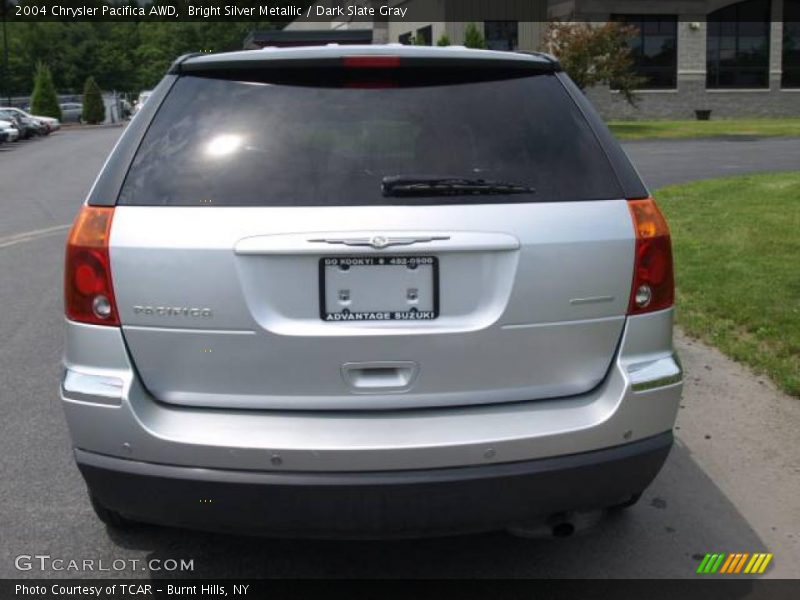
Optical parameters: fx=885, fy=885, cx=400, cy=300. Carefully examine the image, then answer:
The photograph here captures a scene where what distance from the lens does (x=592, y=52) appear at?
34000 mm

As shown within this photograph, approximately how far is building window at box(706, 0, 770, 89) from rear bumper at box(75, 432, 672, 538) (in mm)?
47743

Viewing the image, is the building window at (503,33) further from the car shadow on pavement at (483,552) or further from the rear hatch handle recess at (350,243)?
the rear hatch handle recess at (350,243)

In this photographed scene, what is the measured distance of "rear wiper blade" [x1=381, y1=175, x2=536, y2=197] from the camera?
2715mm

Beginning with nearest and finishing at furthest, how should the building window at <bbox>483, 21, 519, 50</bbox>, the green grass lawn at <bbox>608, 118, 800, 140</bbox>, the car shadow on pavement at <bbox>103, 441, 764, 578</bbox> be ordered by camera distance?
1. the car shadow on pavement at <bbox>103, 441, 764, 578</bbox>
2. the green grass lawn at <bbox>608, 118, 800, 140</bbox>
3. the building window at <bbox>483, 21, 519, 50</bbox>

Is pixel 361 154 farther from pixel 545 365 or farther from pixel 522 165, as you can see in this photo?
pixel 545 365

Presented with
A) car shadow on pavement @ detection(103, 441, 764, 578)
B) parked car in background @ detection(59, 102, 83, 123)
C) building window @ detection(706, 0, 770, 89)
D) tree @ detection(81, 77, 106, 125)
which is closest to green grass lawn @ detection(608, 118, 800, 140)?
building window @ detection(706, 0, 770, 89)

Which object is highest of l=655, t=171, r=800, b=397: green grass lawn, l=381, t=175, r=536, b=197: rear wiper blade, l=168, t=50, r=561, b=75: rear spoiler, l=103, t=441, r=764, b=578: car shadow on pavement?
l=168, t=50, r=561, b=75: rear spoiler

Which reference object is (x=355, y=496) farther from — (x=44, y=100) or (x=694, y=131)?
(x=44, y=100)

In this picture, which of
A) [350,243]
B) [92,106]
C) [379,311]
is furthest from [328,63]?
[92,106]

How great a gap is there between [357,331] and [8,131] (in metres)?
39.4

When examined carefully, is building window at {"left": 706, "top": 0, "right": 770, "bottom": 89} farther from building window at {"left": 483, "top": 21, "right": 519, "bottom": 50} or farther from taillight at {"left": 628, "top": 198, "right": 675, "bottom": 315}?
taillight at {"left": 628, "top": 198, "right": 675, "bottom": 315}

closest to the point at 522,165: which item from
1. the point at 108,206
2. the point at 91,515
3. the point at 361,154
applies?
the point at 361,154

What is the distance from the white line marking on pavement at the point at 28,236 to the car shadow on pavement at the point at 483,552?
8.59 meters

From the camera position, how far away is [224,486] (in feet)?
8.52
